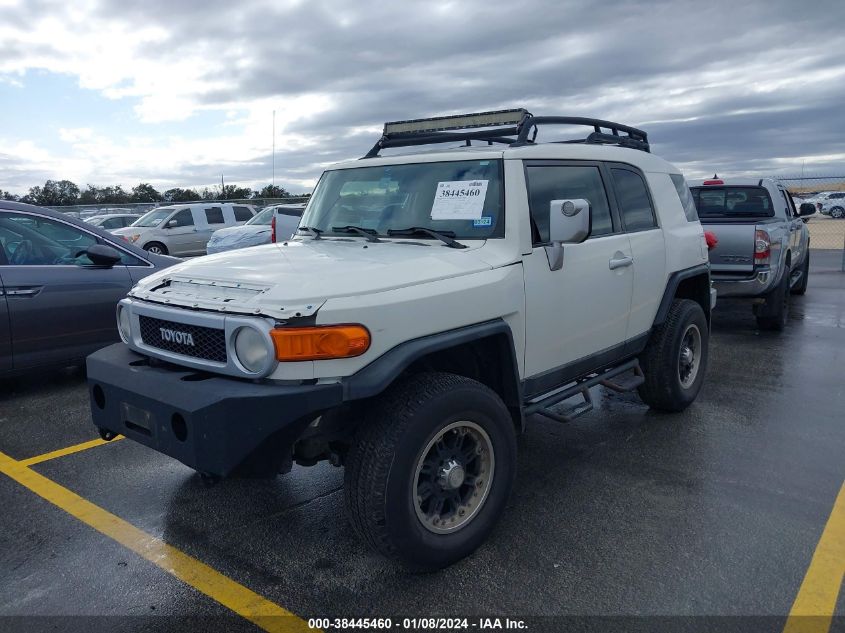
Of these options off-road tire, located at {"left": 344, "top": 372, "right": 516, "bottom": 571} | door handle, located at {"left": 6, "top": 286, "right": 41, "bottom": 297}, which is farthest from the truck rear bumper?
door handle, located at {"left": 6, "top": 286, "right": 41, "bottom": 297}

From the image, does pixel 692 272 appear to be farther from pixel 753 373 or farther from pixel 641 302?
pixel 753 373

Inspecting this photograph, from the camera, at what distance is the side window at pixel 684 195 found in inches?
213

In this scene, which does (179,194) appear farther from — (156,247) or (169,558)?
(169,558)

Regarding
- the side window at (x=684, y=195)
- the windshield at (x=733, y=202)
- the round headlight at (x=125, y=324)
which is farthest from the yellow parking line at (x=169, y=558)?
the windshield at (x=733, y=202)

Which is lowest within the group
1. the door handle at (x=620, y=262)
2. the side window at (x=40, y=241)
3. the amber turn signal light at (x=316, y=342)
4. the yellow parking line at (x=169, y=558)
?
the yellow parking line at (x=169, y=558)

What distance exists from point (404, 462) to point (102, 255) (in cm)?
417

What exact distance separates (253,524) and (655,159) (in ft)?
12.7

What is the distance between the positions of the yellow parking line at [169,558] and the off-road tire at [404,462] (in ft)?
1.58

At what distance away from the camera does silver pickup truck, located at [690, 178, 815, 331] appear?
25.8ft

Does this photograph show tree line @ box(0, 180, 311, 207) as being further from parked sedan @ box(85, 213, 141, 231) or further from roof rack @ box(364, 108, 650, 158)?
roof rack @ box(364, 108, 650, 158)

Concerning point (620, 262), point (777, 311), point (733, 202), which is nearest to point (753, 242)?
point (777, 311)

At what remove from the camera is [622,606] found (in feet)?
9.37

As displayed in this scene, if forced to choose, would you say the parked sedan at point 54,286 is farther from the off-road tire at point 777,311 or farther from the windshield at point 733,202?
the windshield at point 733,202

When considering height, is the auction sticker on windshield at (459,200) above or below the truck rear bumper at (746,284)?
above
